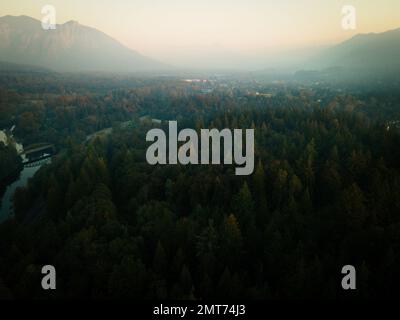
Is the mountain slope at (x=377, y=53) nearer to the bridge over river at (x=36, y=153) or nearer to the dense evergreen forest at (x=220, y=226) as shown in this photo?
the dense evergreen forest at (x=220, y=226)

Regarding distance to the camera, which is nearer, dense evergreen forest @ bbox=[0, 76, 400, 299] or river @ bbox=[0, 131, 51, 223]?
dense evergreen forest @ bbox=[0, 76, 400, 299]

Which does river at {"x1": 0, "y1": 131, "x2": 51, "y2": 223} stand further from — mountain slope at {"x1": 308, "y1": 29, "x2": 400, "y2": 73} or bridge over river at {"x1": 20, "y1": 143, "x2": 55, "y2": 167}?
mountain slope at {"x1": 308, "y1": 29, "x2": 400, "y2": 73}

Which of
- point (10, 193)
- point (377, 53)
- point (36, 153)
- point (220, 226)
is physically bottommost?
point (10, 193)

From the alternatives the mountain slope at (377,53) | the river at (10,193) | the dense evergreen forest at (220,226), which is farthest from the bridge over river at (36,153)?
the mountain slope at (377,53)

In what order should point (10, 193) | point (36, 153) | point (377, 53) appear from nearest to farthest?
point (10, 193), point (36, 153), point (377, 53)

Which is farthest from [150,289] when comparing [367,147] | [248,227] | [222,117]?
[222,117]

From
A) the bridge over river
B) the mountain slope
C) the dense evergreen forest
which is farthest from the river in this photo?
the mountain slope

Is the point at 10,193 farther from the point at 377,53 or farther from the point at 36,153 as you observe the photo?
the point at 377,53

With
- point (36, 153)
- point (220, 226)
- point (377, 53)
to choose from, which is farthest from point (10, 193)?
point (377, 53)

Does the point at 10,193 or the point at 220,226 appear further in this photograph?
the point at 10,193
